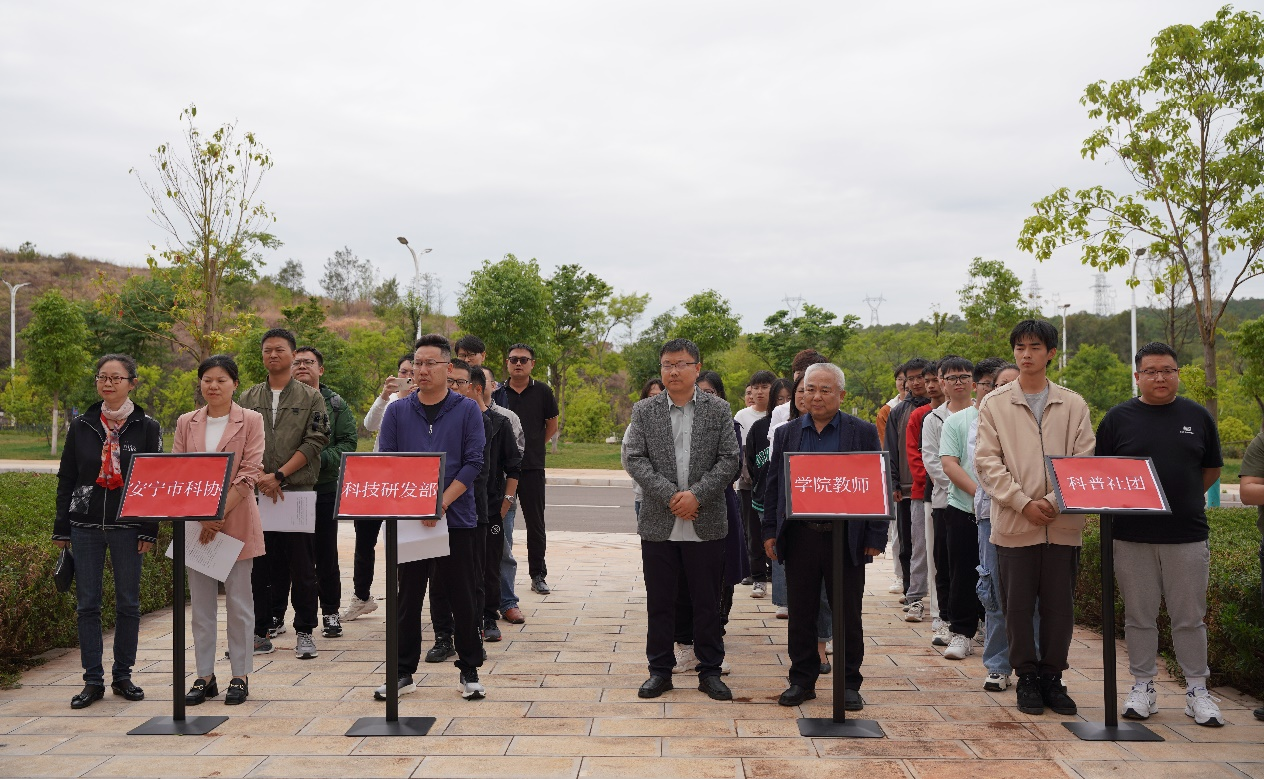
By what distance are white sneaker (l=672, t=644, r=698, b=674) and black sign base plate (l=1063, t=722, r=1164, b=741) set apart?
2.05 metres

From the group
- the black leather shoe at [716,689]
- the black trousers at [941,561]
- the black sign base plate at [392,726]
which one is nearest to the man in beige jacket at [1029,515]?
the black trousers at [941,561]

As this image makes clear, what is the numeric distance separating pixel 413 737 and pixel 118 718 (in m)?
1.58

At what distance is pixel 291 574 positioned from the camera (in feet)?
21.0

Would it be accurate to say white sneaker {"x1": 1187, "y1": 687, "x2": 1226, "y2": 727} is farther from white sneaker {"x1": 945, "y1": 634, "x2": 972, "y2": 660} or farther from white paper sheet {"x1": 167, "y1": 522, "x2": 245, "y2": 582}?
white paper sheet {"x1": 167, "y1": 522, "x2": 245, "y2": 582}

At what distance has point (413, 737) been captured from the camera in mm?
4484

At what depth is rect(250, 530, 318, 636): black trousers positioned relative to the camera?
6176 mm

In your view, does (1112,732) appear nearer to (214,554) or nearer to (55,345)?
(214,554)

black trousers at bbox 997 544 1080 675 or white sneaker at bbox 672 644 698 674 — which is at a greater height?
black trousers at bbox 997 544 1080 675

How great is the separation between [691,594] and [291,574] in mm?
2820

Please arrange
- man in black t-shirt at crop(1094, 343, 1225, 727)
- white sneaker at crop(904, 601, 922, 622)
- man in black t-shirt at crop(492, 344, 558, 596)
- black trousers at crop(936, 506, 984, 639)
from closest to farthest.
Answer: man in black t-shirt at crop(1094, 343, 1225, 727)
black trousers at crop(936, 506, 984, 639)
white sneaker at crop(904, 601, 922, 622)
man in black t-shirt at crop(492, 344, 558, 596)

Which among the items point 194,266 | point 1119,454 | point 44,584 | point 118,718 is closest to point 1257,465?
point 1119,454

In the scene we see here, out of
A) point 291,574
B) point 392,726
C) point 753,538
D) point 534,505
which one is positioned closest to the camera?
point 392,726

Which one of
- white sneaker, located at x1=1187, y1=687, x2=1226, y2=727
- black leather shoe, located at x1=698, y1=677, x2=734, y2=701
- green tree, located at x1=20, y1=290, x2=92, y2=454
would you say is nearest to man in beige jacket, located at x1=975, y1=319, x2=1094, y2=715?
white sneaker, located at x1=1187, y1=687, x2=1226, y2=727

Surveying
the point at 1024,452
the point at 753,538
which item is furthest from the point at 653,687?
the point at 753,538
